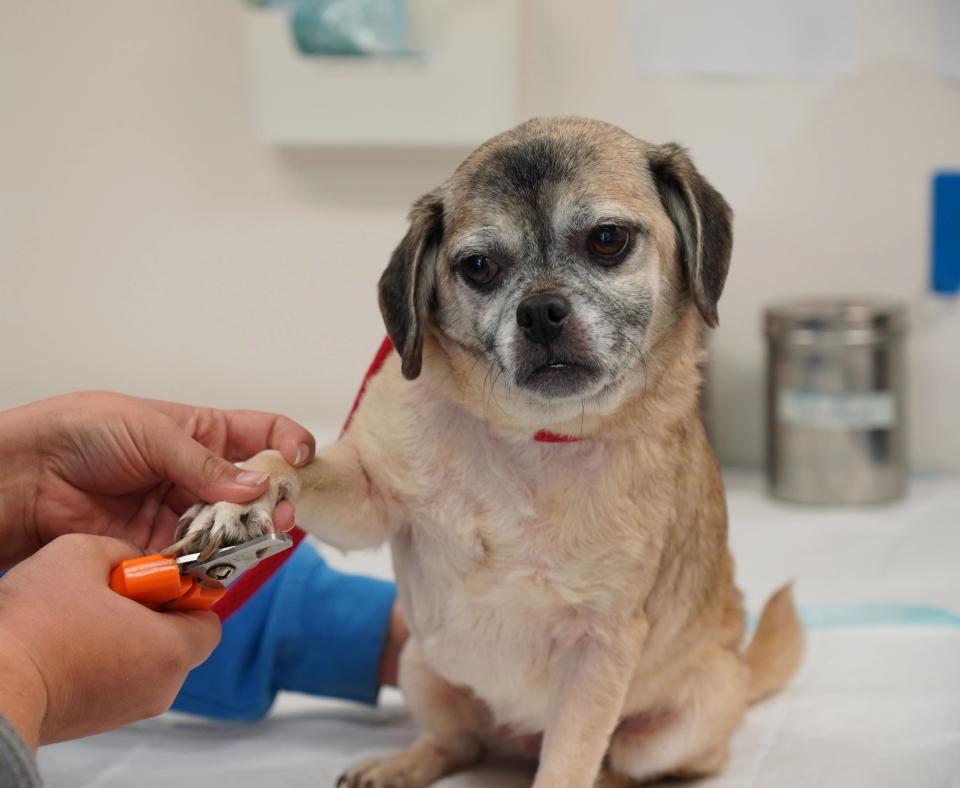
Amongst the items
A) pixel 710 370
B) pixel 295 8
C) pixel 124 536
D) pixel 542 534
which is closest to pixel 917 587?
pixel 710 370

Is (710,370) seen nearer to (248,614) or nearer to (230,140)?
(230,140)

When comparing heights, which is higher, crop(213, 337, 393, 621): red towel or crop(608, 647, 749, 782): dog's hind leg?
crop(213, 337, 393, 621): red towel

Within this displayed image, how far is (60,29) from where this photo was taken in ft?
5.41

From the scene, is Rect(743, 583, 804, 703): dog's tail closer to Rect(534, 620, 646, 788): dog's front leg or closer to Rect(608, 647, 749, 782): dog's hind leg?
Rect(608, 647, 749, 782): dog's hind leg

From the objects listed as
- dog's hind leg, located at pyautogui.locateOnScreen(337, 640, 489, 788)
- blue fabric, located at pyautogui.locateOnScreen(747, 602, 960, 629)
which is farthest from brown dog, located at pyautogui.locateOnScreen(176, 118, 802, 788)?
blue fabric, located at pyautogui.locateOnScreen(747, 602, 960, 629)

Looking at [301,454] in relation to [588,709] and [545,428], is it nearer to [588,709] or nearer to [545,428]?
[545,428]

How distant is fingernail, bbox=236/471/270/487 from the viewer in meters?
1.09

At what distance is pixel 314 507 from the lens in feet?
3.90

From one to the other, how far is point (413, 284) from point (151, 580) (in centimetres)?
40

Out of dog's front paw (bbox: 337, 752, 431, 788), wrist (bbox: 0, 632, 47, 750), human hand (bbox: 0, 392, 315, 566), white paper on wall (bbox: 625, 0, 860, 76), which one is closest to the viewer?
wrist (bbox: 0, 632, 47, 750)

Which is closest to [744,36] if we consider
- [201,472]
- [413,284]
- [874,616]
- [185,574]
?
[874,616]

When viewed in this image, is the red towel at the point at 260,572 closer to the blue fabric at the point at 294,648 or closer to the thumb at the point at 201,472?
the thumb at the point at 201,472

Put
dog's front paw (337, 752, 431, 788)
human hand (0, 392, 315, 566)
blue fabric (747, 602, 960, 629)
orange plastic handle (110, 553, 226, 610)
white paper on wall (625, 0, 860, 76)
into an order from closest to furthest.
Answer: orange plastic handle (110, 553, 226, 610) < human hand (0, 392, 315, 566) < dog's front paw (337, 752, 431, 788) < blue fabric (747, 602, 960, 629) < white paper on wall (625, 0, 860, 76)

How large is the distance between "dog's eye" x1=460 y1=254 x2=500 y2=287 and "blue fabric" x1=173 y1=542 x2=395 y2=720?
2.00 ft
